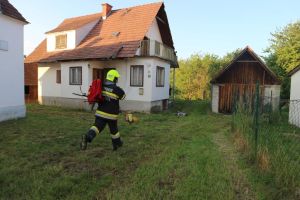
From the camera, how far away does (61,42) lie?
805 inches

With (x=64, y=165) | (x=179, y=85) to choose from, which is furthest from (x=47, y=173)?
(x=179, y=85)

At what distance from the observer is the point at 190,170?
17.8ft

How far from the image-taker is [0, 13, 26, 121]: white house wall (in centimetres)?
1075

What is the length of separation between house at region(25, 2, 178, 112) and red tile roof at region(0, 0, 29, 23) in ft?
18.3

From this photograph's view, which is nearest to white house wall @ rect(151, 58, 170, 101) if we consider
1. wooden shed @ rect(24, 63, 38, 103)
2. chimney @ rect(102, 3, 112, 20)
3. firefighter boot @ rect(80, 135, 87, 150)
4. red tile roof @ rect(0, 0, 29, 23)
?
chimney @ rect(102, 3, 112, 20)

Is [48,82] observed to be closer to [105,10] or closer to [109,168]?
[105,10]

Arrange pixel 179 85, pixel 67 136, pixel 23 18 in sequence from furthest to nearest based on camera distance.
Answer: pixel 179 85, pixel 23 18, pixel 67 136

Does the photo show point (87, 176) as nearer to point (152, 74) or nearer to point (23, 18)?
point (23, 18)

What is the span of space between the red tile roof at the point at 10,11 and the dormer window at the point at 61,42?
854cm

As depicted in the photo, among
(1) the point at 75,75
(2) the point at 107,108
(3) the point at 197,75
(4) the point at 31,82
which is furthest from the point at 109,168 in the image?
(3) the point at 197,75

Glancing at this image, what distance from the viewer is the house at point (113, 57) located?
16828 millimetres

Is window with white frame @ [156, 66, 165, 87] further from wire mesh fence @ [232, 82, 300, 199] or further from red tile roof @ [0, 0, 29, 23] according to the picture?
wire mesh fence @ [232, 82, 300, 199]

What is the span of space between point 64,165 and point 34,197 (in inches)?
62.5

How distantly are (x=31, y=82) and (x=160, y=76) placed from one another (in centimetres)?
1110
